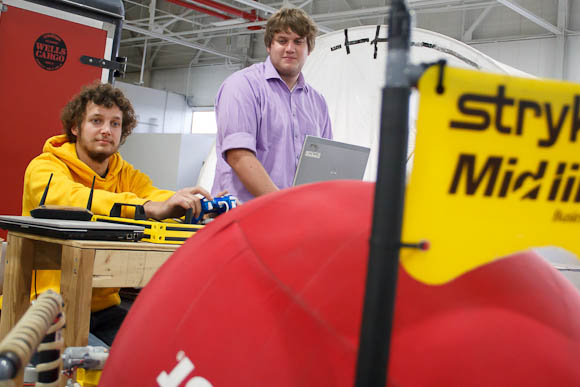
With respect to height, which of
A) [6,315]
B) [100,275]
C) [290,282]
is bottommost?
[6,315]

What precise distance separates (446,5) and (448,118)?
11.2m

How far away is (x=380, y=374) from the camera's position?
0.51 m

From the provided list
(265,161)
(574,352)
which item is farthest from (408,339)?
(265,161)

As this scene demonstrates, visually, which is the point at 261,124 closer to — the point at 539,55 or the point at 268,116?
the point at 268,116

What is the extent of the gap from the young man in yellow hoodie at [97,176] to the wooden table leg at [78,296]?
35 centimetres

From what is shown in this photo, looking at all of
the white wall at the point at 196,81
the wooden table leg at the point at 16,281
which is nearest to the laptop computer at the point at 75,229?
the wooden table leg at the point at 16,281

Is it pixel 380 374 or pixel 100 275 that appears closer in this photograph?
pixel 380 374

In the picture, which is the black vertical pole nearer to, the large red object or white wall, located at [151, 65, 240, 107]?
the large red object

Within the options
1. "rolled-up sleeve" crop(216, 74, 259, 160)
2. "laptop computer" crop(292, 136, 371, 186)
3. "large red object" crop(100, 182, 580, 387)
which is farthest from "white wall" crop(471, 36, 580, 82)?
"large red object" crop(100, 182, 580, 387)

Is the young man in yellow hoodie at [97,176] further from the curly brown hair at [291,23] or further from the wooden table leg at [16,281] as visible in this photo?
the curly brown hair at [291,23]

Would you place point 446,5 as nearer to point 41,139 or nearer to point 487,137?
point 41,139

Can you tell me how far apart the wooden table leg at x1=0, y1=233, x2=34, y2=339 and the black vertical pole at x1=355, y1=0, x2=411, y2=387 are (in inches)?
57.2

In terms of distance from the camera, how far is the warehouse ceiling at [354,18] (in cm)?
1048

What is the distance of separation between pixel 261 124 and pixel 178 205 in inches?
21.6
